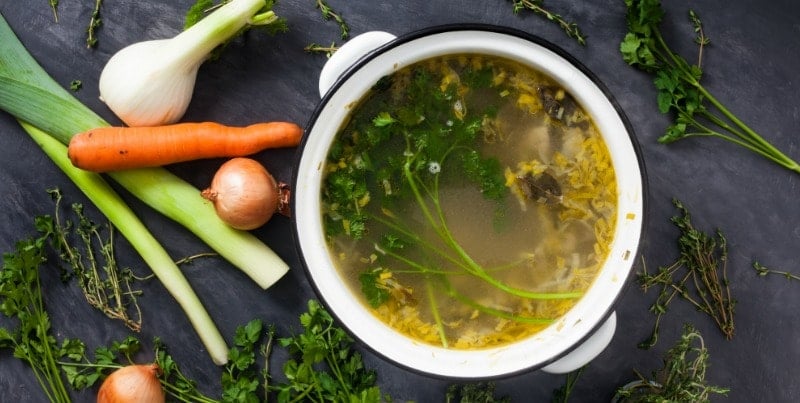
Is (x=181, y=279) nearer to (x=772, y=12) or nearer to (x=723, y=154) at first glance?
(x=723, y=154)

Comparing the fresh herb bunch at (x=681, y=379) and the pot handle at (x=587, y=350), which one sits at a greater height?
the pot handle at (x=587, y=350)

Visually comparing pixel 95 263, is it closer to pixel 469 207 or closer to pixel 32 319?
pixel 32 319

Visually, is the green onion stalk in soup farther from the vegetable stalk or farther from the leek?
the leek

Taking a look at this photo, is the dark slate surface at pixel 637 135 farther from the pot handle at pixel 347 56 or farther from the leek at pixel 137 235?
the pot handle at pixel 347 56

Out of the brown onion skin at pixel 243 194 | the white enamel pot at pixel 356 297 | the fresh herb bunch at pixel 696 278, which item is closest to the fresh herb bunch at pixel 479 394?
the white enamel pot at pixel 356 297

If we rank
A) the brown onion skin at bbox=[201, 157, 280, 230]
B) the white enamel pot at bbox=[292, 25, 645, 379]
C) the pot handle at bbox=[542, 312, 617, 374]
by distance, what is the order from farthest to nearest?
the brown onion skin at bbox=[201, 157, 280, 230]
the pot handle at bbox=[542, 312, 617, 374]
the white enamel pot at bbox=[292, 25, 645, 379]

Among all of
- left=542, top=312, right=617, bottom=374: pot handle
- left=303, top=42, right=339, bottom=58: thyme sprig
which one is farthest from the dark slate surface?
left=542, top=312, right=617, bottom=374: pot handle

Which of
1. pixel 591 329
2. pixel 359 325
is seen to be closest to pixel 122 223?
pixel 359 325
